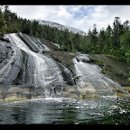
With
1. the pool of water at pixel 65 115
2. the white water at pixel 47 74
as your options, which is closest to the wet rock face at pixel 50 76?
the white water at pixel 47 74

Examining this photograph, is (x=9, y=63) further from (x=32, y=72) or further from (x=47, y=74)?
(x=47, y=74)

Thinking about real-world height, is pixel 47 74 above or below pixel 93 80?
above

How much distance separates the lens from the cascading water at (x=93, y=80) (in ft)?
139

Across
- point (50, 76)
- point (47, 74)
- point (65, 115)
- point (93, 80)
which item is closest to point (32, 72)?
point (47, 74)

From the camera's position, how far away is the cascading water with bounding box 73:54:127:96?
42497mm

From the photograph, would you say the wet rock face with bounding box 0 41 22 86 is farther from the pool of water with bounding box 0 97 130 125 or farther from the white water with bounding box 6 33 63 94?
the pool of water with bounding box 0 97 130 125

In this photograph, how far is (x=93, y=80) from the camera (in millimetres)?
45125

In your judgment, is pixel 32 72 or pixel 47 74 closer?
pixel 32 72

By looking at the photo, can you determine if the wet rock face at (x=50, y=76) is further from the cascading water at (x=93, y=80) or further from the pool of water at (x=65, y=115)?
the pool of water at (x=65, y=115)

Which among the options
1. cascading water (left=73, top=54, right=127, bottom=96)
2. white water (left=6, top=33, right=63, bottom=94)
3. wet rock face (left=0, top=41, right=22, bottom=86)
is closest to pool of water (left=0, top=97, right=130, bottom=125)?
wet rock face (left=0, top=41, right=22, bottom=86)
